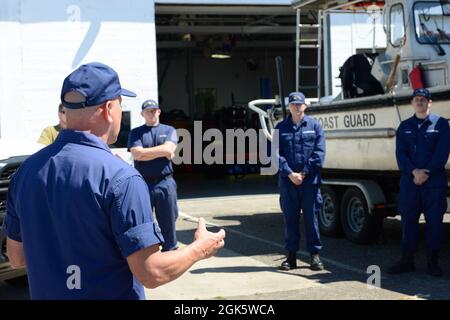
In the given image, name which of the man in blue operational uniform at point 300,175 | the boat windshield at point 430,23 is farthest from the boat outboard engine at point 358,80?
the man in blue operational uniform at point 300,175

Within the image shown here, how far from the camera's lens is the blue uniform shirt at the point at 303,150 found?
6.89 meters

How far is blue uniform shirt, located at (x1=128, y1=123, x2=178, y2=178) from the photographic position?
6855 mm

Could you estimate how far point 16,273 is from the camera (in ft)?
18.3

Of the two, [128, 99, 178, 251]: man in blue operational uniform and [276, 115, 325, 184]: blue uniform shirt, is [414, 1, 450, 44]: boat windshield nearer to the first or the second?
[276, 115, 325, 184]: blue uniform shirt

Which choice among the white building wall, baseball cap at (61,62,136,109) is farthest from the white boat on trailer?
the white building wall

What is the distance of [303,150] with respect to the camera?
6969 millimetres

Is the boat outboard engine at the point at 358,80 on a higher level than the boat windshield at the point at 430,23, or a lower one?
lower

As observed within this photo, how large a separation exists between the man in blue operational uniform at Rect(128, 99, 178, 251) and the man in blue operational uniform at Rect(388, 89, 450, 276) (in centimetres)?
234

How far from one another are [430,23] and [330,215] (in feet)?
9.42

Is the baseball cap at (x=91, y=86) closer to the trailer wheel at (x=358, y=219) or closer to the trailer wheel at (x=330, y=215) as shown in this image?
the trailer wheel at (x=358, y=219)

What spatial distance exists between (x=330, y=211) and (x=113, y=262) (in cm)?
702

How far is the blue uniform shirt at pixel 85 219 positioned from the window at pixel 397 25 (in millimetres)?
6661

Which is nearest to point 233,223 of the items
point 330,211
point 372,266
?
point 330,211

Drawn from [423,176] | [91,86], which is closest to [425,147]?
[423,176]
